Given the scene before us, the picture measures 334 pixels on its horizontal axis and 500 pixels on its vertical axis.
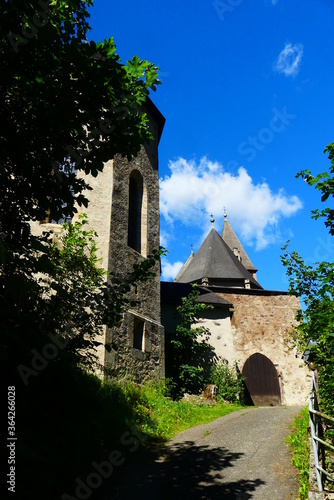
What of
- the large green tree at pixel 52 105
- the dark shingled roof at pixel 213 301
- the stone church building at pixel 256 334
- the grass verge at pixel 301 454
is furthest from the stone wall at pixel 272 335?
the large green tree at pixel 52 105

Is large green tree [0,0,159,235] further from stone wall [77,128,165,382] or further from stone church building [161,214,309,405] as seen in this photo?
stone church building [161,214,309,405]

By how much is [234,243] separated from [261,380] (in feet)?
50.3

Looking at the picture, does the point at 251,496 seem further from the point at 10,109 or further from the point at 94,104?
the point at 10,109

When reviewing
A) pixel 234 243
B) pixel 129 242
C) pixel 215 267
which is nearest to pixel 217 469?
pixel 129 242

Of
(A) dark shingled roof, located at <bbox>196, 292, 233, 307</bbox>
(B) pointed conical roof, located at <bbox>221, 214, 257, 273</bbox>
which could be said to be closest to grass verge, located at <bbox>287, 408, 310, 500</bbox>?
(A) dark shingled roof, located at <bbox>196, 292, 233, 307</bbox>

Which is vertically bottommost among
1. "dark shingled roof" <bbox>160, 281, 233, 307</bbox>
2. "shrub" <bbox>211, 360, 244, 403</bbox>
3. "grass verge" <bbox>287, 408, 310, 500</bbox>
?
"grass verge" <bbox>287, 408, 310, 500</bbox>

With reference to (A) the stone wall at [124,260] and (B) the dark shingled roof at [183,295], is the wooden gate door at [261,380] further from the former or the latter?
(A) the stone wall at [124,260]

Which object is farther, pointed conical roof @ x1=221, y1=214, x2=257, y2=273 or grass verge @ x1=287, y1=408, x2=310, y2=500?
pointed conical roof @ x1=221, y1=214, x2=257, y2=273

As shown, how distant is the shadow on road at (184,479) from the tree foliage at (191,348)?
6055mm

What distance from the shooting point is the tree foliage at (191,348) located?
13367 millimetres

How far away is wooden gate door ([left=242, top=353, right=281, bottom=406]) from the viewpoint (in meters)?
16.5

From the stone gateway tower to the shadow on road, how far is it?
3.55 meters

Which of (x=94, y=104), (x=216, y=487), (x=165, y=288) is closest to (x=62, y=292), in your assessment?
(x=94, y=104)

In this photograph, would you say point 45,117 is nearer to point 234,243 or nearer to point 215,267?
point 215,267
